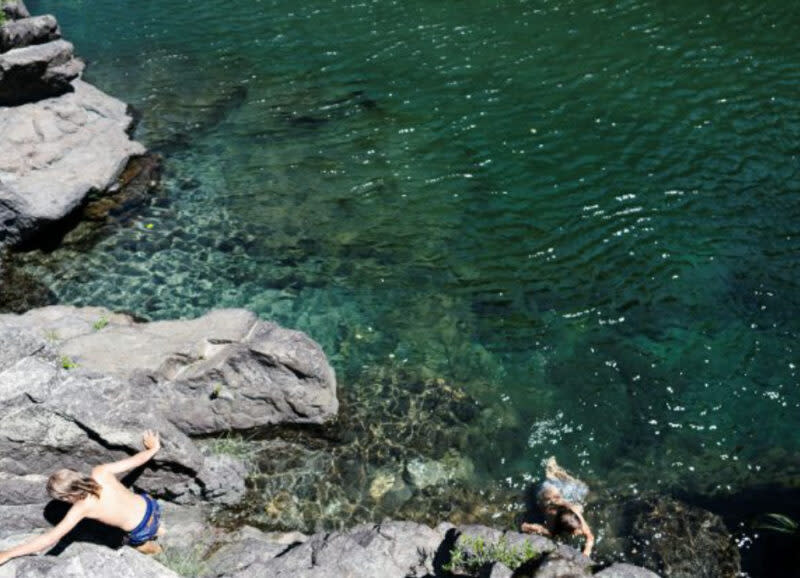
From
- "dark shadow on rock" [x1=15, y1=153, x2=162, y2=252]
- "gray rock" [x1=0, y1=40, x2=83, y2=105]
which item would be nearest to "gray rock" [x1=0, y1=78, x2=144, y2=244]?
"gray rock" [x1=0, y1=40, x2=83, y2=105]

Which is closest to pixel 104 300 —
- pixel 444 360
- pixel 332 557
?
pixel 444 360

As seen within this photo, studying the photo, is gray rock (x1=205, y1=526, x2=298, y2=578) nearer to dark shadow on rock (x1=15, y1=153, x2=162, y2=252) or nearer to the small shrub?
the small shrub

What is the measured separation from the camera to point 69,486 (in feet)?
36.8

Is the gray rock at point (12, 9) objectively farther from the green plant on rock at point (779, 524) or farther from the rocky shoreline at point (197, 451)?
the green plant on rock at point (779, 524)

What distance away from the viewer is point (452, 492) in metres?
14.3

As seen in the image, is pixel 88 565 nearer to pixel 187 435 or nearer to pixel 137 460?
pixel 137 460

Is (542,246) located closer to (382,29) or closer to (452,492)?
(452,492)

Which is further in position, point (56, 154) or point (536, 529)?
point (56, 154)

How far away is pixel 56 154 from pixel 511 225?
14785 mm

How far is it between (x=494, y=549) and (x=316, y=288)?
384 inches

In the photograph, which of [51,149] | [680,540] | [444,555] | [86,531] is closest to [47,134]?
[51,149]

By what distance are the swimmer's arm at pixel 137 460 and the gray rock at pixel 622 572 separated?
7801mm

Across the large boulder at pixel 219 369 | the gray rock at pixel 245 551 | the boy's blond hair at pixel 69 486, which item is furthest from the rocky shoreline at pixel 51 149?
the gray rock at pixel 245 551

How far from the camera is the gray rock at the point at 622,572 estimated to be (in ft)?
35.3
